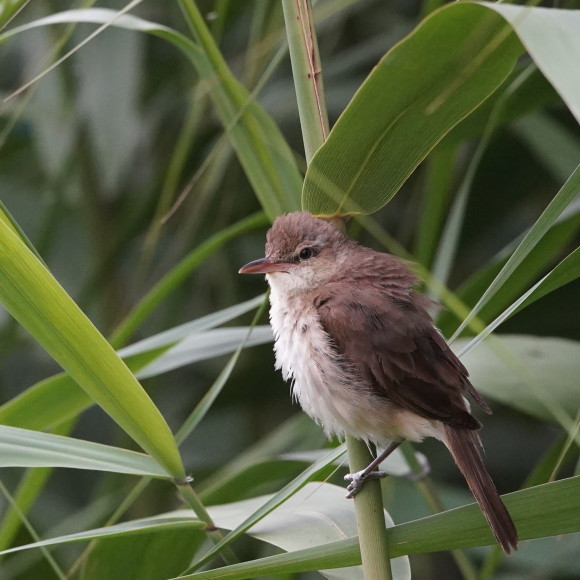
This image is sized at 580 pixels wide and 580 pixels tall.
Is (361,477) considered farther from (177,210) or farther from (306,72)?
(177,210)

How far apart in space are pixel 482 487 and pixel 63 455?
61 centimetres

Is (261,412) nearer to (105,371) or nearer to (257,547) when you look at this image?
(257,547)

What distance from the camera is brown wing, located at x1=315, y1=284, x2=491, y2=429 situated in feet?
5.08

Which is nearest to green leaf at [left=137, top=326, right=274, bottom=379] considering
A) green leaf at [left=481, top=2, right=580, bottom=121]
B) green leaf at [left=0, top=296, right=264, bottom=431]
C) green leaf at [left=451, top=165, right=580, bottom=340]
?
green leaf at [left=0, top=296, right=264, bottom=431]

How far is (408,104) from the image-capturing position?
46.8 inches

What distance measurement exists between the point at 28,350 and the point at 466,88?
2.40 metres

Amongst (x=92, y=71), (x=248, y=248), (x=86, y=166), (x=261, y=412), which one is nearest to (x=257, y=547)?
(x=261, y=412)

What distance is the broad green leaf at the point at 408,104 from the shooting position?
1.08m

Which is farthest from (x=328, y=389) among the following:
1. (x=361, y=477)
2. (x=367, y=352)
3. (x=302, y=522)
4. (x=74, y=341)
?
(x=74, y=341)

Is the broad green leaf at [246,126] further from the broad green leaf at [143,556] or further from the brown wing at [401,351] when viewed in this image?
the broad green leaf at [143,556]

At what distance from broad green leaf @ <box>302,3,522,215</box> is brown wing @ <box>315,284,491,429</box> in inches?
12.4

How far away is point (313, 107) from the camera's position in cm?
132

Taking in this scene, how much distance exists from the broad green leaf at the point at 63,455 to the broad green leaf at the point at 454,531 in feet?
0.60

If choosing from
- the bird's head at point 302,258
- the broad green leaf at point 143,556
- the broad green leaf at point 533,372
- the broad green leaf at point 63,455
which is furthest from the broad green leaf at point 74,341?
Answer: the broad green leaf at point 533,372
